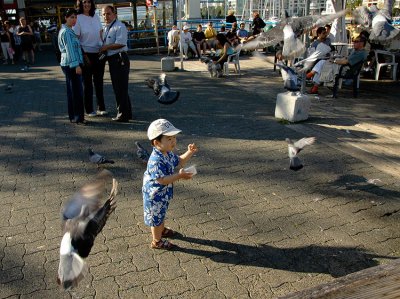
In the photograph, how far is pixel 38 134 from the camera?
6.47m

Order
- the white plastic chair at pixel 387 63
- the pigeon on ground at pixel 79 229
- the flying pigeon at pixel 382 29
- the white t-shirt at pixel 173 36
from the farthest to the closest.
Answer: the white t-shirt at pixel 173 36
the white plastic chair at pixel 387 63
the flying pigeon at pixel 382 29
the pigeon on ground at pixel 79 229

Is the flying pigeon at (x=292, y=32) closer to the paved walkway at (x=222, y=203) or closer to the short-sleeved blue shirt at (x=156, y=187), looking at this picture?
the paved walkway at (x=222, y=203)

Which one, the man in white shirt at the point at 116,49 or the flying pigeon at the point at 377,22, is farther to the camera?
the flying pigeon at the point at 377,22

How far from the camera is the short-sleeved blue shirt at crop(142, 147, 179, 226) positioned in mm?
2973

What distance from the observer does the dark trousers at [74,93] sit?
620 cm

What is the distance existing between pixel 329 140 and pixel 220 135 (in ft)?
5.75

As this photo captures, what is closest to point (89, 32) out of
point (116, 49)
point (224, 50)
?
point (116, 49)

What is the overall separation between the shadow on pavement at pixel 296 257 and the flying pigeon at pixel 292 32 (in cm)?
449

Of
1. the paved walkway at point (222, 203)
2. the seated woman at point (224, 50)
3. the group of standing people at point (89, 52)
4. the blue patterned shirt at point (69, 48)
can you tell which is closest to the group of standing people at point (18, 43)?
the seated woman at point (224, 50)

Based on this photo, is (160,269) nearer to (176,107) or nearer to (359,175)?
(359,175)

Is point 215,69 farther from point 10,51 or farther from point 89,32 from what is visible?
point 10,51

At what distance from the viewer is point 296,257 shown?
3166mm

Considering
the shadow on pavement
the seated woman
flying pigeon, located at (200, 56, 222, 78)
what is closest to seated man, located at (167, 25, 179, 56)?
the seated woman

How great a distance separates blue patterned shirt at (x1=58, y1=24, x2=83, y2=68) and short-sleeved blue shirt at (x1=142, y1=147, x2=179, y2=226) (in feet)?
12.1
